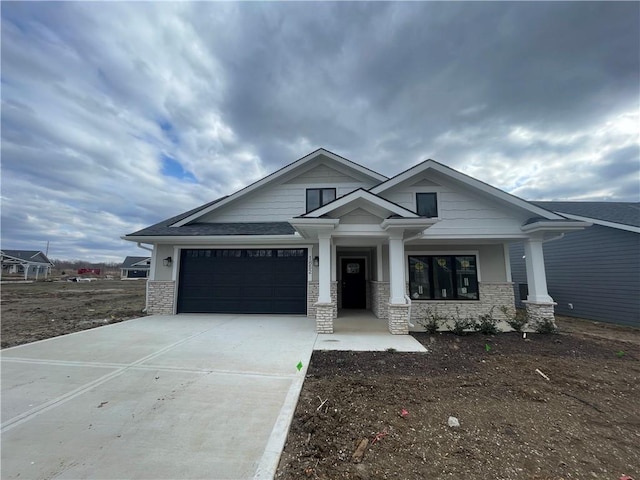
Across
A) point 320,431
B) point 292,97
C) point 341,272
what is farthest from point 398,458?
point 292,97

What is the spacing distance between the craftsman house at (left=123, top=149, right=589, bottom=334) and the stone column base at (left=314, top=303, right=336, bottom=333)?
0.09m

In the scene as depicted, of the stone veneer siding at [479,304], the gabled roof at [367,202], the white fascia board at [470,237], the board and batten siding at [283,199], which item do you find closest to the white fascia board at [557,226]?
the white fascia board at [470,237]

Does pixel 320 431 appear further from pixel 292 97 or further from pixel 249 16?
pixel 292 97

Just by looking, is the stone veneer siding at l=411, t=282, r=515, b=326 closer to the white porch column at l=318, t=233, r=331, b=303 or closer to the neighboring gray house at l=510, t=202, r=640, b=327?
the neighboring gray house at l=510, t=202, r=640, b=327

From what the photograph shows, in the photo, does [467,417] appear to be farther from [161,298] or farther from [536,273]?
[161,298]

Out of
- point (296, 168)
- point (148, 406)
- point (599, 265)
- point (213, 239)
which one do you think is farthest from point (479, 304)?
point (148, 406)

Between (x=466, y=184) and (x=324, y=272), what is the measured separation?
230 inches

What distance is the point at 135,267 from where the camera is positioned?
54.2 metres

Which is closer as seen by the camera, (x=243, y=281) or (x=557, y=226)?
(x=557, y=226)

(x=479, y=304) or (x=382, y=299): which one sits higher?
(x=382, y=299)

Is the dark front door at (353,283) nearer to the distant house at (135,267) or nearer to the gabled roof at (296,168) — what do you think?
the gabled roof at (296,168)

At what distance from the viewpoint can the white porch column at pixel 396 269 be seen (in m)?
7.51

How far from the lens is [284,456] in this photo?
8.38 feet

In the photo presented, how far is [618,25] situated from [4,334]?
776 inches
